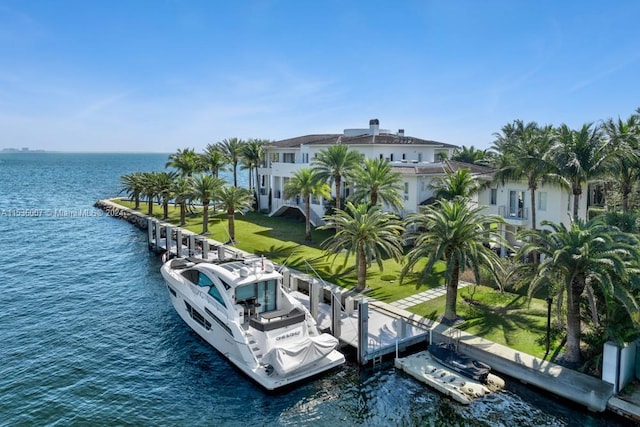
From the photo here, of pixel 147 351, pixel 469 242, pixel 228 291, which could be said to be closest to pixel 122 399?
pixel 147 351

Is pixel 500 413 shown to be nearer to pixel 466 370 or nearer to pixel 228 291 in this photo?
pixel 466 370

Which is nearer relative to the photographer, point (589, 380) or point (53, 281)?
point (589, 380)

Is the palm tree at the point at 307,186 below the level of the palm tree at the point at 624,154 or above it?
below

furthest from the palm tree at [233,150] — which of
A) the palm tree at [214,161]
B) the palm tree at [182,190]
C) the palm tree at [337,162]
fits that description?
the palm tree at [337,162]

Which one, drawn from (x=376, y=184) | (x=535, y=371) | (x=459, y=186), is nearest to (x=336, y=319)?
(x=535, y=371)

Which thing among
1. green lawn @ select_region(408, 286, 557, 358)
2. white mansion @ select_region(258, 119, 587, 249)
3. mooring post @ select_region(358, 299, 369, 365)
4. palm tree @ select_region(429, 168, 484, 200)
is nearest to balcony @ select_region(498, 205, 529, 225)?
white mansion @ select_region(258, 119, 587, 249)

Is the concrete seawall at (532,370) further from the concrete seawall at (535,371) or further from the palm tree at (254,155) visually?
the palm tree at (254,155)
